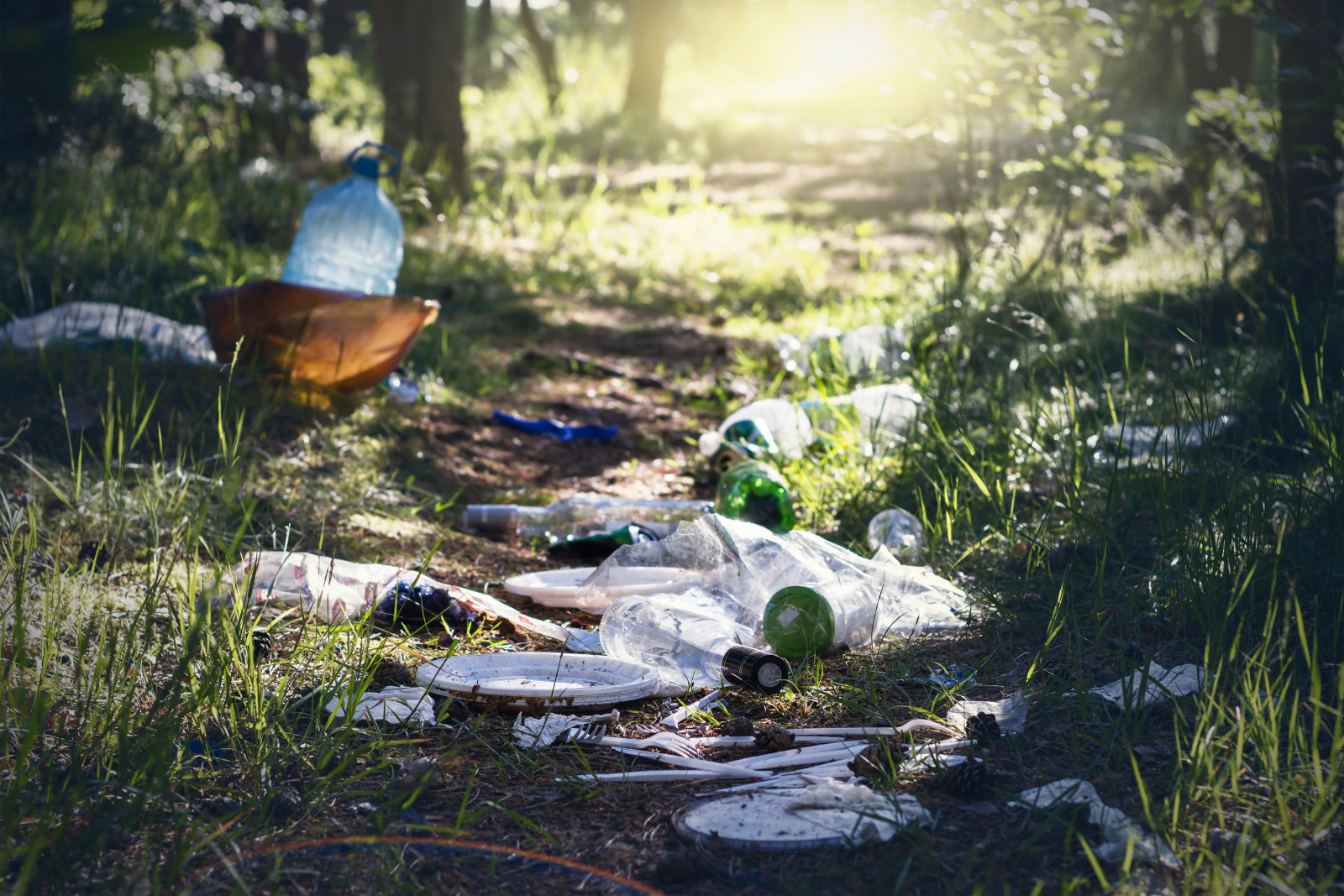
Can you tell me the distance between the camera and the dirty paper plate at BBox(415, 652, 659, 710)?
1787mm

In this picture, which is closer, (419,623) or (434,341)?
(419,623)

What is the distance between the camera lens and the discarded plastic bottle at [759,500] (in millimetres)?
2797

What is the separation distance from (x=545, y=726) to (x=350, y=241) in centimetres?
306

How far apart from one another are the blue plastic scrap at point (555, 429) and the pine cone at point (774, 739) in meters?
2.31

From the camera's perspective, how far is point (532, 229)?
7.13m

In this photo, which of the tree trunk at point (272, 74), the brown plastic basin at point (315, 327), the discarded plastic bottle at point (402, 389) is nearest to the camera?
the brown plastic basin at point (315, 327)

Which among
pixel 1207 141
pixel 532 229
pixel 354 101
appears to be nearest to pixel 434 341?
pixel 532 229

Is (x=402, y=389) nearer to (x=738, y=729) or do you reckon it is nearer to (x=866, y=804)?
(x=738, y=729)

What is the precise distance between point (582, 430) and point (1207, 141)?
457cm

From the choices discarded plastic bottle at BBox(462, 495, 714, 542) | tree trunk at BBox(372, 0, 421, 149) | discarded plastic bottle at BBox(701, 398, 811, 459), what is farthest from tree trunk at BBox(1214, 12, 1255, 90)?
discarded plastic bottle at BBox(462, 495, 714, 542)

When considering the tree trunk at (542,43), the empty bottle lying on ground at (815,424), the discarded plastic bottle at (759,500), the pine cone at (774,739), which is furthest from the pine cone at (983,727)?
the tree trunk at (542,43)

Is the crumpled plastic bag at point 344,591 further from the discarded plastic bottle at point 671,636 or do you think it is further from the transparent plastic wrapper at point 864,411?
the transparent plastic wrapper at point 864,411

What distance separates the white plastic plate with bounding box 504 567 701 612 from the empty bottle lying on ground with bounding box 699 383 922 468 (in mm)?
962

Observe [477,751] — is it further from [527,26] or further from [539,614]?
[527,26]
